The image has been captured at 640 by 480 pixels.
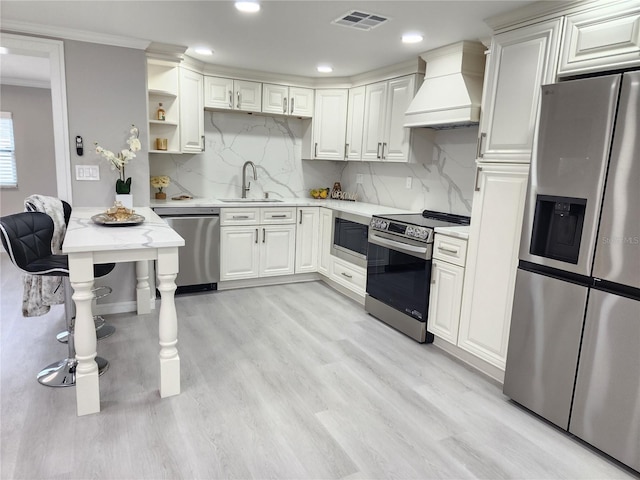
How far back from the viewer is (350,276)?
13.8 ft

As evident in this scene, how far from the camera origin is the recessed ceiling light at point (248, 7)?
255cm

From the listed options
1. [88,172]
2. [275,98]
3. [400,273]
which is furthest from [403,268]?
[88,172]

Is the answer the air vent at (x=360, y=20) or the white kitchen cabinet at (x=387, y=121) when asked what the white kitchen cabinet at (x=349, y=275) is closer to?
the white kitchen cabinet at (x=387, y=121)

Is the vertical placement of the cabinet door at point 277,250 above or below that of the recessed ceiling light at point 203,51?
below

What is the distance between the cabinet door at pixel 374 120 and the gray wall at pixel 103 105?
2165 mm

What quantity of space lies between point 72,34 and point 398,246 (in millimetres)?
3053

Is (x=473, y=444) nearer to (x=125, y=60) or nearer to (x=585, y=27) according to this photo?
(x=585, y=27)

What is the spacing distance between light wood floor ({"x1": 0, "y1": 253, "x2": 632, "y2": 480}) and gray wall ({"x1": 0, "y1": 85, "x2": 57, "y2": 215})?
3357mm

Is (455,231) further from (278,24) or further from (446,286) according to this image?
(278,24)

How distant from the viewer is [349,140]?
4.68 m

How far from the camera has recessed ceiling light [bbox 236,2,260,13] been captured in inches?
100

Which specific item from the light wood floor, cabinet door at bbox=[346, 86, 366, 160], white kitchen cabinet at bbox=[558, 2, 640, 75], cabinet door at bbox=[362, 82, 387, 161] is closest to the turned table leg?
the light wood floor

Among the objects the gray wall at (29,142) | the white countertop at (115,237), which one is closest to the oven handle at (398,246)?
the white countertop at (115,237)

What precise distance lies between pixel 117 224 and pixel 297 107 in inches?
109
